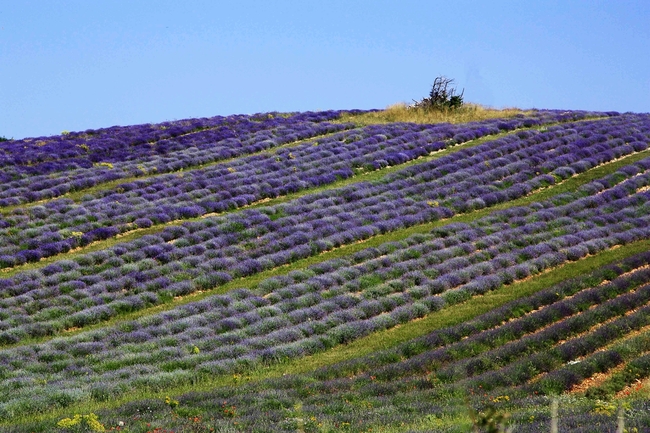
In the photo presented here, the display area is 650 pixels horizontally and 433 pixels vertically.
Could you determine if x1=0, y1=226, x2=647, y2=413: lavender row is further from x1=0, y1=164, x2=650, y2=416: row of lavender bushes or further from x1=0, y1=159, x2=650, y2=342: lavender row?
x1=0, y1=159, x2=650, y2=342: lavender row

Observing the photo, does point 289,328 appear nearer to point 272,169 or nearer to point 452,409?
point 452,409

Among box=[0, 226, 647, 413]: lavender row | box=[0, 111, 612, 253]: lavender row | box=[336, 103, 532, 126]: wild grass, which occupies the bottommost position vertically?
box=[0, 226, 647, 413]: lavender row

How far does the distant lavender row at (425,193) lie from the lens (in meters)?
32.8

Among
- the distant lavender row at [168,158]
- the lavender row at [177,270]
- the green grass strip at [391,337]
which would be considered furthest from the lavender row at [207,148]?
the green grass strip at [391,337]

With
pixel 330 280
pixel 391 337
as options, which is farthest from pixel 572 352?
pixel 330 280

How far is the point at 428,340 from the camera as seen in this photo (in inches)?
874

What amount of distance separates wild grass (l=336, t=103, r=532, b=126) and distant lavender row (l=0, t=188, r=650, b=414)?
81.8 feet

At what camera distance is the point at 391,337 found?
77.0ft

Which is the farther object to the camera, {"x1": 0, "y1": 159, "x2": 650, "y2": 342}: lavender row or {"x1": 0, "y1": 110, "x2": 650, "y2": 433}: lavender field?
{"x1": 0, "y1": 159, "x2": 650, "y2": 342}: lavender row

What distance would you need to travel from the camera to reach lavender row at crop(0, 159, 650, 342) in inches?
1030

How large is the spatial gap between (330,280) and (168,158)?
20.5m

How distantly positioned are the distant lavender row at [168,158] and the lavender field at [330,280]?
192 mm

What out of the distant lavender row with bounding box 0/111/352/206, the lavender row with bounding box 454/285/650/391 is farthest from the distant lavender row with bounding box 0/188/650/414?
the distant lavender row with bounding box 0/111/352/206

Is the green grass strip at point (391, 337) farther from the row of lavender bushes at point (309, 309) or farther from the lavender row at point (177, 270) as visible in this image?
the lavender row at point (177, 270)
